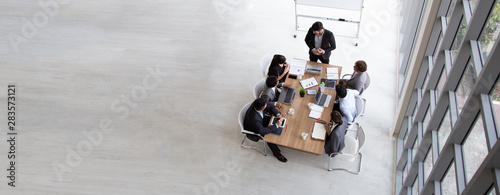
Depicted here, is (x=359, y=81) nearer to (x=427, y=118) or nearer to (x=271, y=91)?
(x=271, y=91)

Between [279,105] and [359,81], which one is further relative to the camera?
[359,81]

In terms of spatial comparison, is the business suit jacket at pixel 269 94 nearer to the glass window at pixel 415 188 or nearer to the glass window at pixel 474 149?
the glass window at pixel 415 188

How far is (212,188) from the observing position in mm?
6688

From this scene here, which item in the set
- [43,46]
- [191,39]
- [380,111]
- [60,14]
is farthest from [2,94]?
[380,111]

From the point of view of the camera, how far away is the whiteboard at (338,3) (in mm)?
8719

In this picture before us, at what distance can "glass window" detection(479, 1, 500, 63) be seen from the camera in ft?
11.8

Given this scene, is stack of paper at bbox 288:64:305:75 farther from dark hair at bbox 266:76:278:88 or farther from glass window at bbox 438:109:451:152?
glass window at bbox 438:109:451:152

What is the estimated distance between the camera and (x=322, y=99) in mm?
6930

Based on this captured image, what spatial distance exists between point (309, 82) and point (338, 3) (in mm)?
2470

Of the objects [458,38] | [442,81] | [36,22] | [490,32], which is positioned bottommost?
[36,22]

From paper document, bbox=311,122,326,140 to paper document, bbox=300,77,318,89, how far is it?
87 cm

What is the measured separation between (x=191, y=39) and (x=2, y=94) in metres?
→ 4.13

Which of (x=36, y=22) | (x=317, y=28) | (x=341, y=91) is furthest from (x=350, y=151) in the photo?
(x=36, y=22)

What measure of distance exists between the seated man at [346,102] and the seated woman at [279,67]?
1221 millimetres
